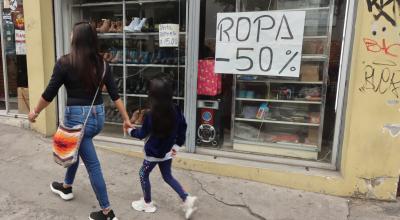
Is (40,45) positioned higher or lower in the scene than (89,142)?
higher

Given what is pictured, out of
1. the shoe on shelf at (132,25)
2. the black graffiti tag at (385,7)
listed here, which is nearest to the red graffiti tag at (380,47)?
the black graffiti tag at (385,7)

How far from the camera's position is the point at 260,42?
13.6 ft

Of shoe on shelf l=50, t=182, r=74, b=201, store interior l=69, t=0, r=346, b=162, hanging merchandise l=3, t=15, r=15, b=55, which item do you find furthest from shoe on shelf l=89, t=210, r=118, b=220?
hanging merchandise l=3, t=15, r=15, b=55

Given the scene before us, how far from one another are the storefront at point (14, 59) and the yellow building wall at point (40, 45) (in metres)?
0.78

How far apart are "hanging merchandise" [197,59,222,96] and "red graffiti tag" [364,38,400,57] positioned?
1.82 meters

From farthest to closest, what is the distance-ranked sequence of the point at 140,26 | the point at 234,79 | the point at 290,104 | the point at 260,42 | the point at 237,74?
the point at 140,26 → the point at 290,104 → the point at 234,79 → the point at 237,74 → the point at 260,42

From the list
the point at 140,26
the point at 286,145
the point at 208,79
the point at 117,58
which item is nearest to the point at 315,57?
the point at 286,145

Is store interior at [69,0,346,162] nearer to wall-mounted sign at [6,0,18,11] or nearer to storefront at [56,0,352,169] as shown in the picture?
storefront at [56,0,352,169]

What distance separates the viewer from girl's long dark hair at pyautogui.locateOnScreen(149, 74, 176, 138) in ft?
9.21

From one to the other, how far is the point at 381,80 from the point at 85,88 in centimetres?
294

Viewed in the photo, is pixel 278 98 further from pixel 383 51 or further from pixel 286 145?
pixel 383 51

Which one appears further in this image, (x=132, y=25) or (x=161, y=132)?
(x=132, y=25)

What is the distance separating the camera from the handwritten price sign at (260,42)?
4004 mm

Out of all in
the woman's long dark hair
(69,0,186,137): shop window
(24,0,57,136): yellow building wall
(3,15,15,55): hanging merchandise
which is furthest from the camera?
(3,15,15,55): hanging merchandise
